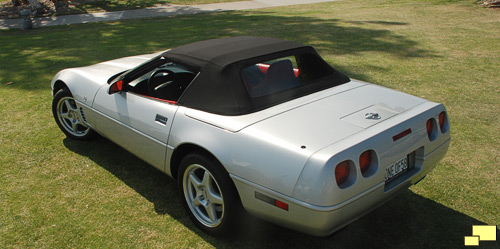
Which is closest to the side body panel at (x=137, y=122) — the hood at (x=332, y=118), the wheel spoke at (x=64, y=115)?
the wheel spoke at (x=64, y=115)

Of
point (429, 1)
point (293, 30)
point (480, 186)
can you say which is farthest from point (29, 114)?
point (429, 1)

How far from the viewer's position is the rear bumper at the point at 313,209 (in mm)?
2766

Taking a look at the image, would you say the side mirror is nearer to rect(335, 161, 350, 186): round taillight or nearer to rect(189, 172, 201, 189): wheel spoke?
rect(189, 172, 201, 189): wheel spoke

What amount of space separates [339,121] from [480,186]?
1.84 m

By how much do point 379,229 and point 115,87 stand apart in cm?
260

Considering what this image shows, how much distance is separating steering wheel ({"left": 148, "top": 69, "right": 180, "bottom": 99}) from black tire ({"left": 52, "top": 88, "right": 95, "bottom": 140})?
1.24m

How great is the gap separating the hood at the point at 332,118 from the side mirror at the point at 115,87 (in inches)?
62.0

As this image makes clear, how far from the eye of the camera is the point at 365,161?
2938 mm

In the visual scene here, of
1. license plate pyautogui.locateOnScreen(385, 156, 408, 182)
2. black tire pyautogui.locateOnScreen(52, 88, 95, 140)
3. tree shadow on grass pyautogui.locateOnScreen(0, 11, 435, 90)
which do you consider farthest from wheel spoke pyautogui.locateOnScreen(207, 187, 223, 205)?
tree shadow on grass pyautogui.locateOnScreen(0, 11, 435, 90)

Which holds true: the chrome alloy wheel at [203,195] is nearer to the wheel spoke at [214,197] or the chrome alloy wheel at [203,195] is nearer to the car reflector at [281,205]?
the wheel spoke at [214,197]

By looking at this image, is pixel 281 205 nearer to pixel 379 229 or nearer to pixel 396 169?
pixel 396 169

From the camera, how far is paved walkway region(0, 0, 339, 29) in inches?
584

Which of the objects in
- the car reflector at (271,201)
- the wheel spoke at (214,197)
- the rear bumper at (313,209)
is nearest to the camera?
the rear bumper at (313,209)

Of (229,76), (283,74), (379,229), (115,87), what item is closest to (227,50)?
(229,76)
